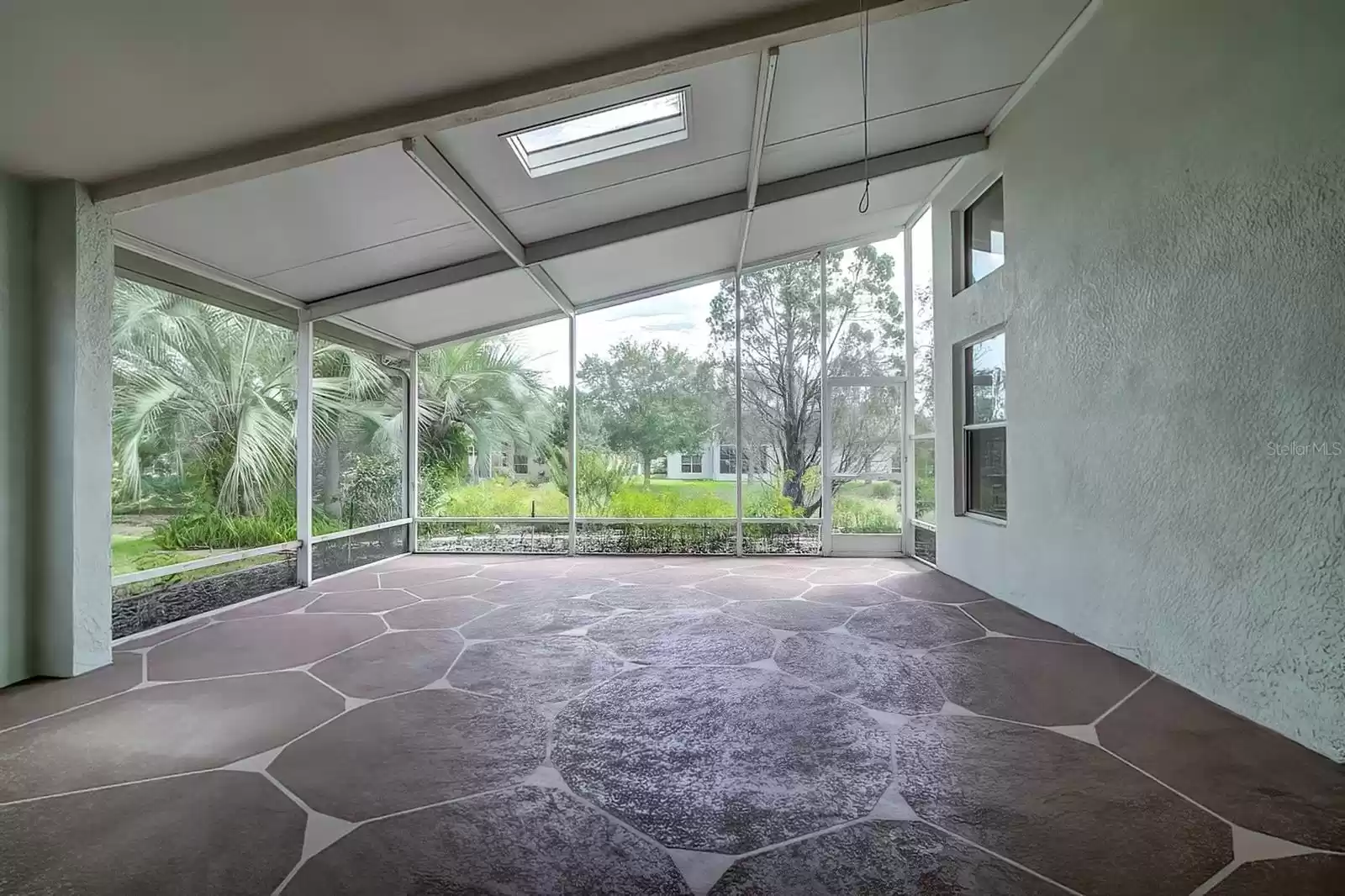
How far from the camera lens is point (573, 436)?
738 cm

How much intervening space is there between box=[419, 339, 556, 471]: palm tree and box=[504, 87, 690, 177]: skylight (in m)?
3.62

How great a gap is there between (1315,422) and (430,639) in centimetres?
455

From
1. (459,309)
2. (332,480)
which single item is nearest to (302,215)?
(459,309)

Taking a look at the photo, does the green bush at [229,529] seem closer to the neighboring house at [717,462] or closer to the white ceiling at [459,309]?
the white ceiling at [459,309]

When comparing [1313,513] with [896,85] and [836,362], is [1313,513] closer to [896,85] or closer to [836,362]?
[896,85]

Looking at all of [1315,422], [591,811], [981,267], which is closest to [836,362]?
[981,267]

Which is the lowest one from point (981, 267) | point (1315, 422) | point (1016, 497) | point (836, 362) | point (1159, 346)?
point (1016, 497)

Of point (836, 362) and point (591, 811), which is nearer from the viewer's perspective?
point (591, 811)

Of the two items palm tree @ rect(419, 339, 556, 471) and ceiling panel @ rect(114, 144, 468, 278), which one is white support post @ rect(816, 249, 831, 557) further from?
ceiling panel @ rect(114, 144, 468, 278)

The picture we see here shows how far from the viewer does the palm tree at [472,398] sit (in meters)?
7.66

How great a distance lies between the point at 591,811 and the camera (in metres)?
2.01

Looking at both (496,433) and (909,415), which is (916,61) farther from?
(496,433)

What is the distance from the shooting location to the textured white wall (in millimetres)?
2438

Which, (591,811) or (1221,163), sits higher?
(1221,163)
